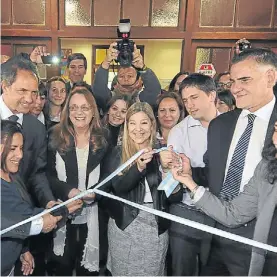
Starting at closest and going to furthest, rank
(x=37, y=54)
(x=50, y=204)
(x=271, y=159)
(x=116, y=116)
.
→ 1. (x=271, y=159)
2. (x=50, y=204)
3. (x=116, y=116)
4. (x=37, y=54)

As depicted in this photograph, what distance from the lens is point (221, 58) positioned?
478 cm

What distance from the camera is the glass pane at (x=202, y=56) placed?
15.5 ft

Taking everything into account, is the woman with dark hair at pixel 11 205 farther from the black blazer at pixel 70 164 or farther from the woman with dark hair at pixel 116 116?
the woman with dark hair at pixel 116 116

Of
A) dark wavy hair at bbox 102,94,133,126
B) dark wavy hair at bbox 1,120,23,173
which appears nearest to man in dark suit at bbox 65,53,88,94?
dark wavy hair at bbox 102,94,133,126

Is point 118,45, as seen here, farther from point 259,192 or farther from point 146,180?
point 259,192

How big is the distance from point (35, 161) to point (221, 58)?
142 inches

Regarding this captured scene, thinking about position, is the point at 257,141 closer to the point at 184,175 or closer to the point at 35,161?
the point at 184,175

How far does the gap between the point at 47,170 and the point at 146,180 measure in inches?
24.6

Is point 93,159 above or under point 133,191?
above

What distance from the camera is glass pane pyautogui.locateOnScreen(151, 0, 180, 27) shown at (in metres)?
4.51

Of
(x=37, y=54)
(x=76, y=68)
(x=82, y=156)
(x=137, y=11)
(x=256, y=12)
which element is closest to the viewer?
(x=82, y=156)

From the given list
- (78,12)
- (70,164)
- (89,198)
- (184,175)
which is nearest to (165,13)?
(78,12)

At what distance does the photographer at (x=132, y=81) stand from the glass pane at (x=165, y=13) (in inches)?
75.0

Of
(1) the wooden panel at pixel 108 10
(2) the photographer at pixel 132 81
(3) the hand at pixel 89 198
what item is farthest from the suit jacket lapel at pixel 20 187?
(1) the wooden panel at pixel 108 10
